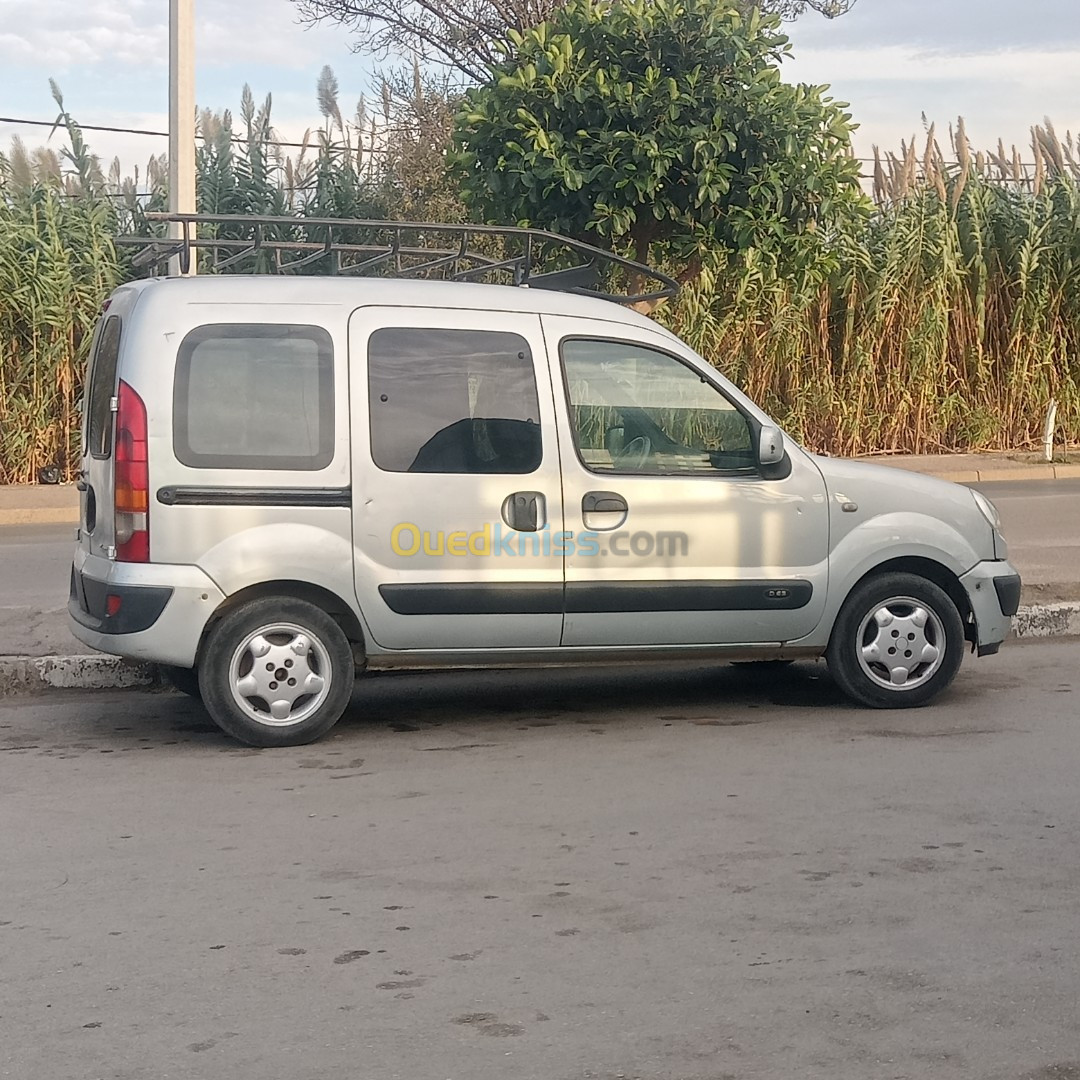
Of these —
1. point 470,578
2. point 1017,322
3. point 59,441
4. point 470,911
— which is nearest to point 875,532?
point 470,578

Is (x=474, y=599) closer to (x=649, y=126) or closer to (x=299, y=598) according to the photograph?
(x=299, y=598)

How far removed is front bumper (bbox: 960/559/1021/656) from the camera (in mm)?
7273

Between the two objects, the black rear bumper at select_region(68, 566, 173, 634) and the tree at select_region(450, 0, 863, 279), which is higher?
the tree at select_region(450, 0, 863, 279)

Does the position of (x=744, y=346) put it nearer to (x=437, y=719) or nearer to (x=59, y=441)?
(x=59, y=441)

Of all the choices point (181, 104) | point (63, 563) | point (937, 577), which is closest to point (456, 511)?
point (937, 577)

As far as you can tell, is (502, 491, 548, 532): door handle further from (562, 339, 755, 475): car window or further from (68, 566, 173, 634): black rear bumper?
(68, 566, 173, 634): black rear bumper

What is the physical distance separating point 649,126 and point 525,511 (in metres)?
8.98

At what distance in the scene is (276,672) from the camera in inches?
259

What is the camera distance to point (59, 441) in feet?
54.7

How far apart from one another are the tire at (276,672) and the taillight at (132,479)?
1.45ft

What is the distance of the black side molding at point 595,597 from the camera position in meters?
6.67

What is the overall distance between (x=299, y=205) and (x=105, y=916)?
635 inches

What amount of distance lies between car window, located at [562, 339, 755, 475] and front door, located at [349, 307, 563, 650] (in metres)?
0.17

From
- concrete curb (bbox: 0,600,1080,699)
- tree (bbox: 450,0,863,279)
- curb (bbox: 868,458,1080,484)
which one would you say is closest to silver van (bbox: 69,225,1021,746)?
concrete curb (bbox: 0,600,1080,699)
